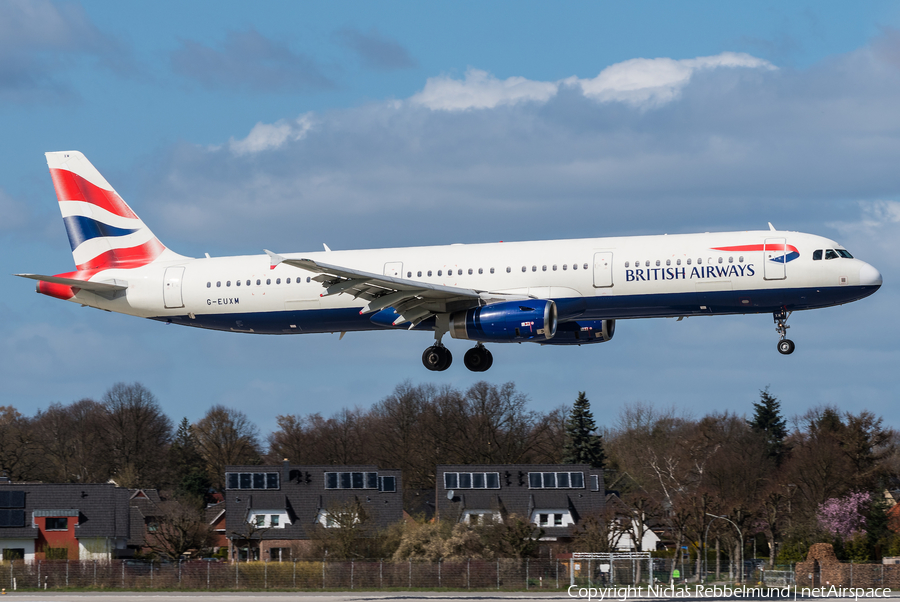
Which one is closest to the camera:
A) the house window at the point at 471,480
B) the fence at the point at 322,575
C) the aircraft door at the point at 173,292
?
the aircraft door at the point at 173,292

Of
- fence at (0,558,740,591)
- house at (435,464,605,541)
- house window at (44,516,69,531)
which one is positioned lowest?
fence at (0,558,740,591)

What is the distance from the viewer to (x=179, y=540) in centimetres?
7781

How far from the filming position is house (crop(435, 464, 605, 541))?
313 ft

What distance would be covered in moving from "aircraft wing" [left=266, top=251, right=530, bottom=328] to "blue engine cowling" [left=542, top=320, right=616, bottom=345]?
600cm

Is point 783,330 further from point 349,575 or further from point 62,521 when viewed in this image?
point 62,521

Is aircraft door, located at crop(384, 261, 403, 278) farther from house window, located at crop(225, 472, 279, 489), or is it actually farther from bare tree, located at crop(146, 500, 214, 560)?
house window, located at crop(225, 472, 279, 489)

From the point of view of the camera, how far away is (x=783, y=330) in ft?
155

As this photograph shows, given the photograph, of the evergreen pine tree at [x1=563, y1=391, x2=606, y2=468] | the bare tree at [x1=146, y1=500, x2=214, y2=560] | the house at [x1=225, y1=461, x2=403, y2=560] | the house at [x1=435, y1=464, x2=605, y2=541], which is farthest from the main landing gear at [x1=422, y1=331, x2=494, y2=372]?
the evergreen pine tree at [x1=563, y1=391, x2=606, y2=468]

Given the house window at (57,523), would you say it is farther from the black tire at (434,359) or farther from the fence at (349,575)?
the black tire at (434,359)

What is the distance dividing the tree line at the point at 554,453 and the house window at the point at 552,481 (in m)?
4.63

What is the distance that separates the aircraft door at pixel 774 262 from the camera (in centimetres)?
4556

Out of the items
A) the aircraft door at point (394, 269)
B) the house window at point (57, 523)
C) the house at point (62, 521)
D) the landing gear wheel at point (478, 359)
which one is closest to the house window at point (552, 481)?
the house at point (62, 521)

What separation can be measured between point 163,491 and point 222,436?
1722 centimetres

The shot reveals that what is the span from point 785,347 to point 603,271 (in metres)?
8.12
